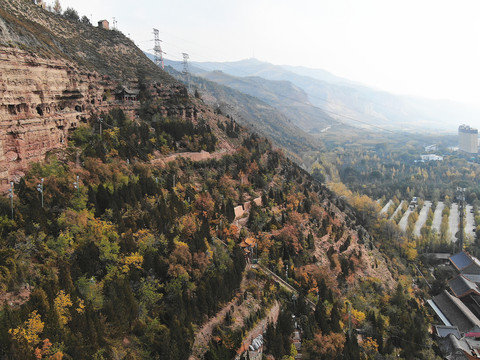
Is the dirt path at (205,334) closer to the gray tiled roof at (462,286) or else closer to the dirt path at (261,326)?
the dirt path at (261,326)

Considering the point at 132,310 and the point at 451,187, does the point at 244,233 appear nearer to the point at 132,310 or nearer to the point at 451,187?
the point at 132,310

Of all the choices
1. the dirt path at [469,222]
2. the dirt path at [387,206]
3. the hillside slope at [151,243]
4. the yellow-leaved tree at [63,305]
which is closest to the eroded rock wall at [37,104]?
the hillside slope at [151,243]

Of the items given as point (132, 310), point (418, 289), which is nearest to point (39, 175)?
point (132, 310)

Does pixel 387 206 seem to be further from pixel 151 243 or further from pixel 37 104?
pixel 37 104

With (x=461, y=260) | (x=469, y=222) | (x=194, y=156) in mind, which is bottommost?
(x=469, y=222)

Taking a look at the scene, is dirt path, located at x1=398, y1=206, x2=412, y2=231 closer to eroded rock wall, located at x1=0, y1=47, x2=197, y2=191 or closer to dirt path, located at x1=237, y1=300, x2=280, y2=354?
dirt path, located at x1=237, y1=300, x2=280, y2=354

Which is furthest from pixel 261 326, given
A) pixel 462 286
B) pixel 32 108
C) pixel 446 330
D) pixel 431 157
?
pixel 431 157

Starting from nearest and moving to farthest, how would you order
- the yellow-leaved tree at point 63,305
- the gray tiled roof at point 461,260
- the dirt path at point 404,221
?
1. the yellow-leaved tree at point 63,305
2. the gray tiled roof at point 461,260
3. the dirt path at point 404,221
